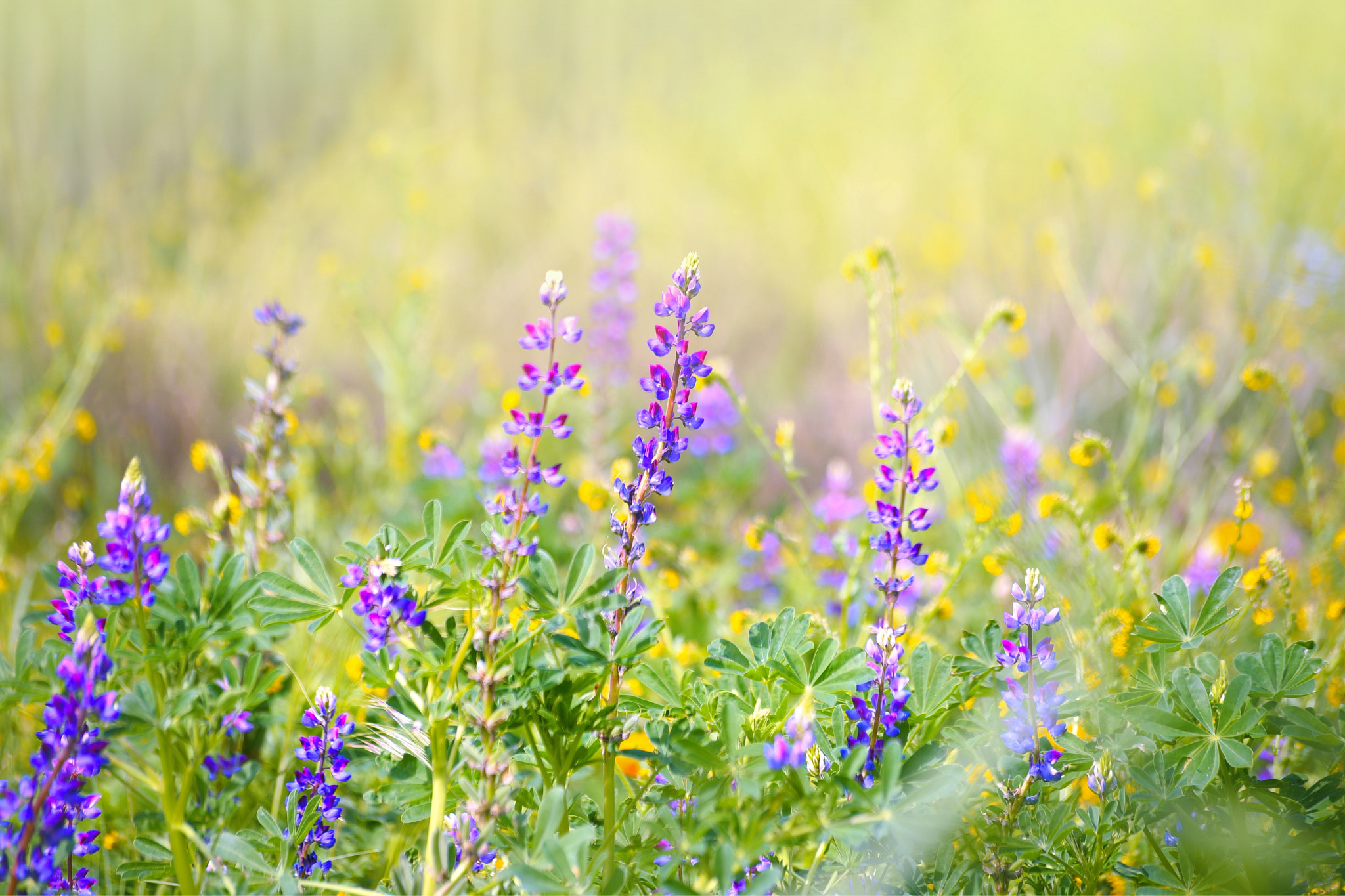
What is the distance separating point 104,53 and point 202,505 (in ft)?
17.2

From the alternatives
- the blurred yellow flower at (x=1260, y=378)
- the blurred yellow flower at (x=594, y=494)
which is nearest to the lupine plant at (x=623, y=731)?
the blurred yellow flower at (x=1260, y=378)

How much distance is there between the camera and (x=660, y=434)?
1054mm

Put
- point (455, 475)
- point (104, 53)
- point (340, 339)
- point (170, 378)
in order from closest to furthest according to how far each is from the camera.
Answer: point (455, 475)
point (170, 378)
point (340, 339)
point (104, 53)

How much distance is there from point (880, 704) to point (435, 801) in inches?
20.0

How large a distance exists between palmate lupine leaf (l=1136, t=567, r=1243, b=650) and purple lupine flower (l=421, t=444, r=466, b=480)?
1.62 metres

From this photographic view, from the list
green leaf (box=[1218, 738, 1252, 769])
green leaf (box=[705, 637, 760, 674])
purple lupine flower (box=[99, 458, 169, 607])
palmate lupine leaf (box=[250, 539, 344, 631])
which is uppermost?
purple lupine flower (box=[99, 458, 169, 607])

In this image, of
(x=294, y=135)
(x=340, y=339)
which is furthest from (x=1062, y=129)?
(x=294, y=135)

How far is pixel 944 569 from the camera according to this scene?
6.19 ft

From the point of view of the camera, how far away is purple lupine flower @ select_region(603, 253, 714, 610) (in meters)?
1.02

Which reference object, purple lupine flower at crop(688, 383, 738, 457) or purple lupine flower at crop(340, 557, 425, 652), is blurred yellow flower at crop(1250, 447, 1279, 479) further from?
purple lupine flower at crop(340, 557, 425, 652)

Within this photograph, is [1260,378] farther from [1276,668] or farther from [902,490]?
[902,490]

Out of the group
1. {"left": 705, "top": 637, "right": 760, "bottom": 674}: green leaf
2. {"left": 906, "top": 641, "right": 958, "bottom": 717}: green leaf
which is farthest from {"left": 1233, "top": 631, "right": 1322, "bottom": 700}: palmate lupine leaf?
{"left": 705, "top": 637, "right": 760, "bottom": 674}: green leaf

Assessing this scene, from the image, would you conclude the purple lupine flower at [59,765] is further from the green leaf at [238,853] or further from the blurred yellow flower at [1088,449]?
the blurred yellow flower at [1088,449]

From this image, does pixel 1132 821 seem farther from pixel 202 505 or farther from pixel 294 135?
pixel 294 135
